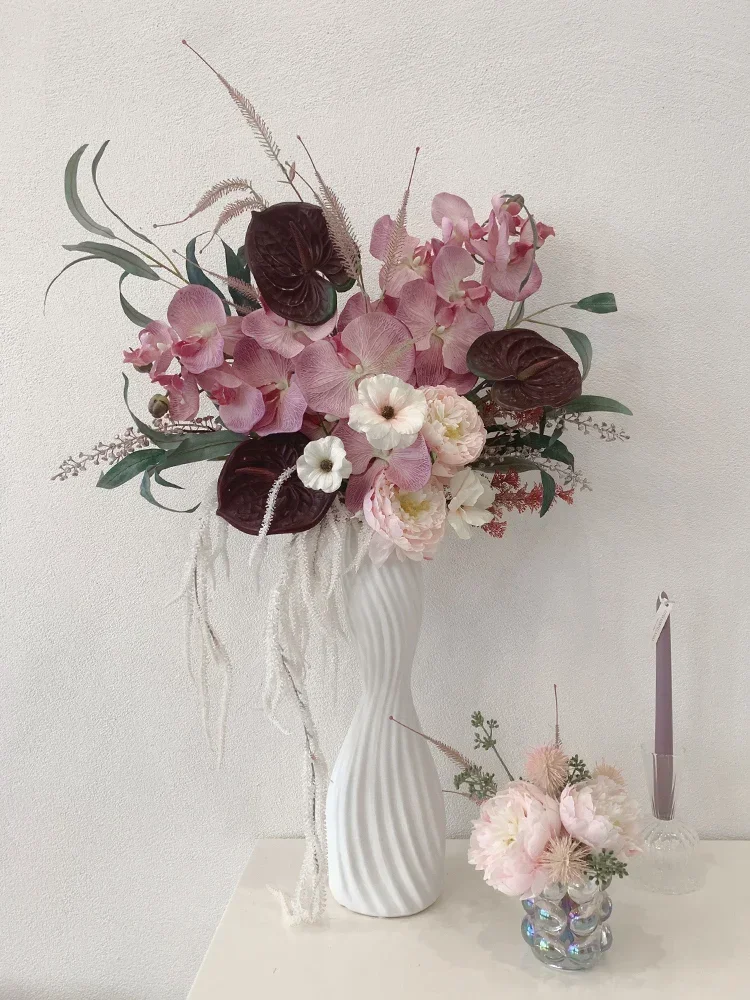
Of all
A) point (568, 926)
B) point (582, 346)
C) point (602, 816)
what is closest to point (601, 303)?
point (582, 346)

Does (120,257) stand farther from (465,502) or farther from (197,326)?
(465,502)

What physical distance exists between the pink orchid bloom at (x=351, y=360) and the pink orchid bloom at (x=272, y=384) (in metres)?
0.02

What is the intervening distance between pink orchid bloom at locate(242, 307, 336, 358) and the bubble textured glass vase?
1.77 ft

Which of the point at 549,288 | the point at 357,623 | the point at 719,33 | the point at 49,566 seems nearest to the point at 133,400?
the point at 49,566

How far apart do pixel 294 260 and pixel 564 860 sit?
58 cm

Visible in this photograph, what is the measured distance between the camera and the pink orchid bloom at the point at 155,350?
2.43 feet

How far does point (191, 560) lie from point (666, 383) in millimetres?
604

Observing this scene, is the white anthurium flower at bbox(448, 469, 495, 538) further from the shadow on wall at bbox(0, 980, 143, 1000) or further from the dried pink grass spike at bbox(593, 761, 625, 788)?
the shadow on wall at bbox(0, 980, 143, 1000)

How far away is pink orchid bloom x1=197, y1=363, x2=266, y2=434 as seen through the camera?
731mm

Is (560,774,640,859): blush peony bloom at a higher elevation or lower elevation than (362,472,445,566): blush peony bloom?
lower

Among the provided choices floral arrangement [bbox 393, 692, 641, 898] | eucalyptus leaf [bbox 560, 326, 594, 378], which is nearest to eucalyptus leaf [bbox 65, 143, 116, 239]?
eucalyptus leaf [bbox 560, 326, 594, 378]

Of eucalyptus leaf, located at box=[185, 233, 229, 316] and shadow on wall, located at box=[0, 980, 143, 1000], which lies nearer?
eucalyptus leaf, located at box=[185, 233, 229, 316]

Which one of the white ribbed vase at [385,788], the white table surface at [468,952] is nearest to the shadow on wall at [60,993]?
the white table surface at [468,952]

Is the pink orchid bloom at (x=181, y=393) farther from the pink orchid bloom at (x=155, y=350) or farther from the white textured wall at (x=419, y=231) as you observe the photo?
the white textured wall at (x=419, y=231)
